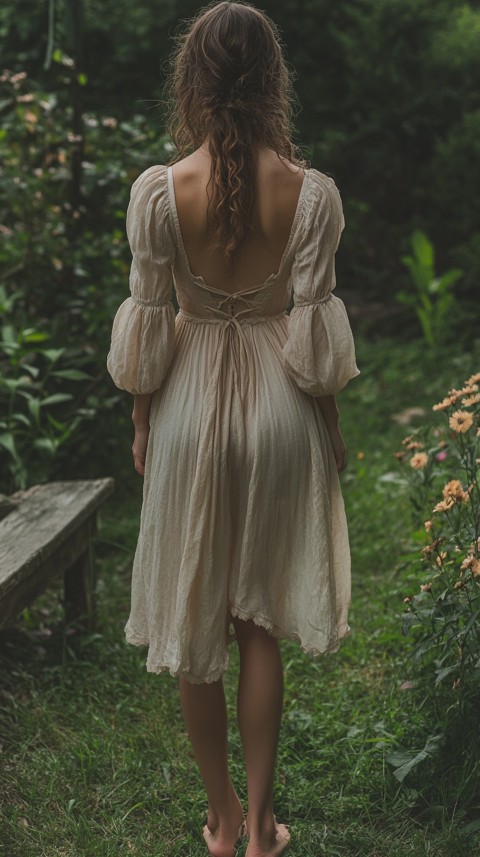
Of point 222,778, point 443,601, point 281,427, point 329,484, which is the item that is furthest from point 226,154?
point 222,778

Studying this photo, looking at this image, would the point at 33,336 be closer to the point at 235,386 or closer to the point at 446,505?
the point at 235,386

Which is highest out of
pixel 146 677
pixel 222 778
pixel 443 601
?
pixel 443 601

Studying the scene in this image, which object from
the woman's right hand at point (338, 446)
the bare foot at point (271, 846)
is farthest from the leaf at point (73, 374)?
the bare foot at point (271, 846)

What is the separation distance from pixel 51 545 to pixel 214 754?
3.22 feet

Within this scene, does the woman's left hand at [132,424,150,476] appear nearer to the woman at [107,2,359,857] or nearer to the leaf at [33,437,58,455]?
the woman at [107,2,359,857]

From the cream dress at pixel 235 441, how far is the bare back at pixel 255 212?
0.02 m

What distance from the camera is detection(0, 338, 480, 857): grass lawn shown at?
2568 millimetres

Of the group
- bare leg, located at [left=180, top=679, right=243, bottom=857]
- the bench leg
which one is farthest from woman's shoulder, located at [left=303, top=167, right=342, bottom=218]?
the bench leg

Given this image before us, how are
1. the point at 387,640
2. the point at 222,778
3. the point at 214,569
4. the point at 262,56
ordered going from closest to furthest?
the point at 262,56, the point at 214,569, the point at 222,778, the point at 387,640

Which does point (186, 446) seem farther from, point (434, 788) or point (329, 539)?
point (434, 788)

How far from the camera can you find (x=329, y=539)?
243cm

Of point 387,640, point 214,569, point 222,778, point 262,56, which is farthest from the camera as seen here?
point 387,640

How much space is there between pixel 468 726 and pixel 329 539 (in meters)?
0.68

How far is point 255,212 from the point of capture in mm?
2252
